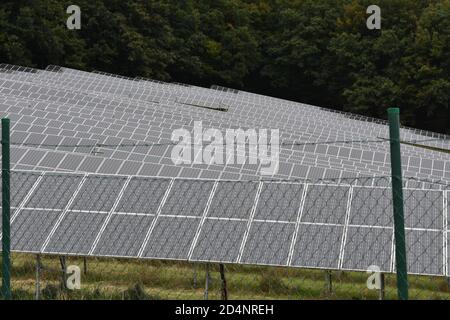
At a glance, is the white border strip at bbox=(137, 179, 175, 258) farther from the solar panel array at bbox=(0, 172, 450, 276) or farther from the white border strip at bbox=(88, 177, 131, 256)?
the white border strip at bbox=(88, 177, 131, 256)

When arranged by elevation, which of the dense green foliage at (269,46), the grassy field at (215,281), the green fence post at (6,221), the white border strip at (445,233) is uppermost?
the dense green foliage at (269,46)

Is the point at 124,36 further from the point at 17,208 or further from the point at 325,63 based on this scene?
the point at 17,208

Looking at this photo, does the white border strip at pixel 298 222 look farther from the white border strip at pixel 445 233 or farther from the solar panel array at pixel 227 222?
the white border strip at pixel 445 233

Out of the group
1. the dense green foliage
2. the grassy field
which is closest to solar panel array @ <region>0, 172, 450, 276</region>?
the grassy field

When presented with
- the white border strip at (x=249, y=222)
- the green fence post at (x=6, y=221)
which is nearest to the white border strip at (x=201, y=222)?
the white border strip at (x=249, y=222)
